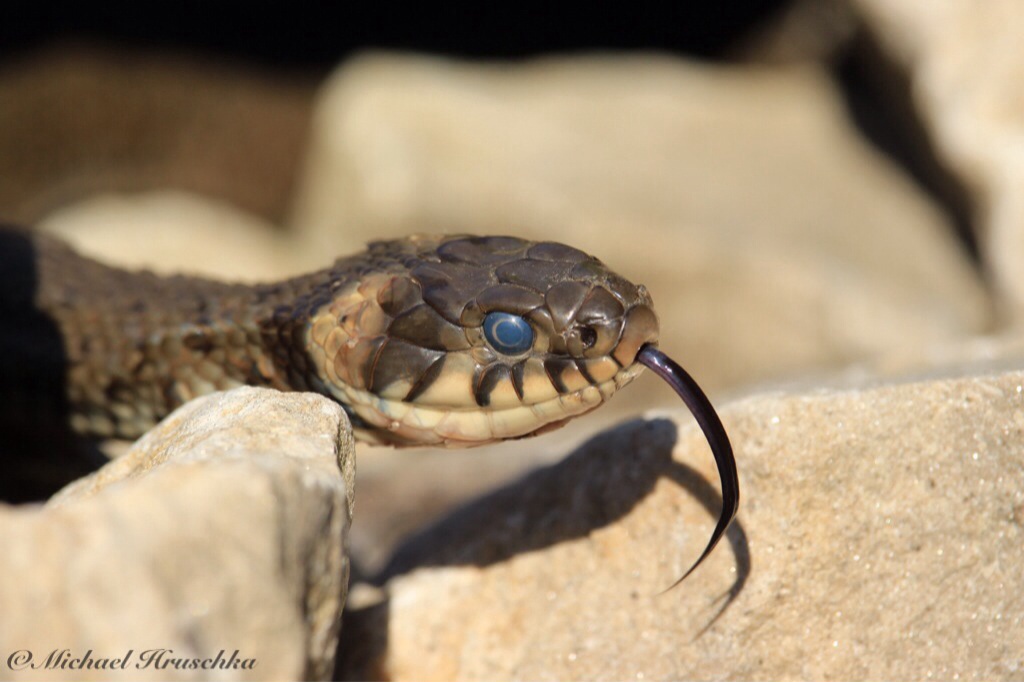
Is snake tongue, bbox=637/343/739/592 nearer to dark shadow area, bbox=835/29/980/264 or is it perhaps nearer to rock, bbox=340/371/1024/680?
rock, bbox=340/371/1024/680

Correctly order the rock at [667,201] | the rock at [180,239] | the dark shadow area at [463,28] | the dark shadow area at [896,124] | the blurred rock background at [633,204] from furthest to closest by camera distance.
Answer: the dark shadow area at [463,28], the rock at [180,239], the dark shadow area at [896,124], the rock at [667,201], the blurred rock background at [633,204]

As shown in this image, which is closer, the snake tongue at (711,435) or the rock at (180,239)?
the snake tongue at (711,435)

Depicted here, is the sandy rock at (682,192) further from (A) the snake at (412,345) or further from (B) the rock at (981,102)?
(A) the snake at (412,345)

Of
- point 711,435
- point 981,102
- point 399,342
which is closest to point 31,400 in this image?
point 399,342

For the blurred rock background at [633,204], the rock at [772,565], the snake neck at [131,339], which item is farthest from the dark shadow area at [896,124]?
the snake neck at [131,339]

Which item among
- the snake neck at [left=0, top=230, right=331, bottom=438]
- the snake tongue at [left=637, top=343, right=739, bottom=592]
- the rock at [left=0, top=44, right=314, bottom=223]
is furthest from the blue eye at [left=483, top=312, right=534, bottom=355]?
the rock at [left=0, top=44, right=314, bottom=223]

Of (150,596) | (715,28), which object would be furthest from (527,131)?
(150,596)

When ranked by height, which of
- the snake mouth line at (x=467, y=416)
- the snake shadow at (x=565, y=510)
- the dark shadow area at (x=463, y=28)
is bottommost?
the dark shadow area at (x=463, y=28)

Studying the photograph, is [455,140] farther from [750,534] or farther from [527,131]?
[750,534]
